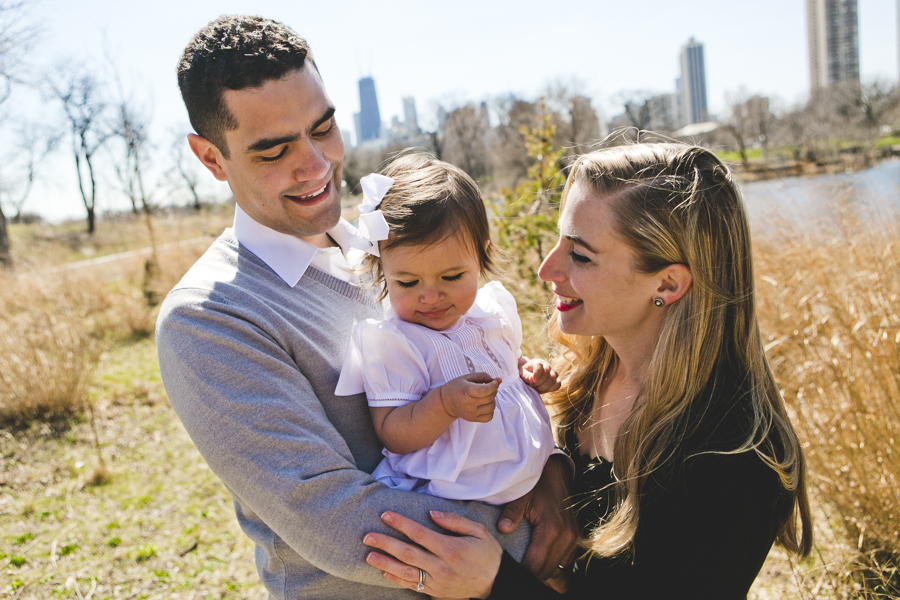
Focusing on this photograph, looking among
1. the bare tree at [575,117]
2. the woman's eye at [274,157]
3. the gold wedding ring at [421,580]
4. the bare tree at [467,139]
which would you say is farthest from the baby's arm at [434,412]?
the bare tree at [575,117]

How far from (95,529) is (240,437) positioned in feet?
11.0

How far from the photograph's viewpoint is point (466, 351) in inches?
70.6

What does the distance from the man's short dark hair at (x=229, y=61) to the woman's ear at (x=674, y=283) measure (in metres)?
1.25

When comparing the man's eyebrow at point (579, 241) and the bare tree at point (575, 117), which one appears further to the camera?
the bare tree at point (575, 117)

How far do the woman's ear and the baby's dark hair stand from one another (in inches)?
23.2

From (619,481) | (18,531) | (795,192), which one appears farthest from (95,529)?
(795,192)

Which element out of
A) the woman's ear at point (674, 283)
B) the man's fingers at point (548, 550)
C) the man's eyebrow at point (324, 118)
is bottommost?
the man's fingers at point (548, 550)

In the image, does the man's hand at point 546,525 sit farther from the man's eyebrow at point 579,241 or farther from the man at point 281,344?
the man's eyebrow at point 579,241

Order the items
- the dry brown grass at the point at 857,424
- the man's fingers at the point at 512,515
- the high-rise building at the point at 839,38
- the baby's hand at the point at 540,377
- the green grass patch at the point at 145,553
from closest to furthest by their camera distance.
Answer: the man's fingers at the point at 512,515 < the baby's hand at the point at 540,377 < the dry brown grass at the point at 857,424 < the green grass patch at the point at 145,553 < the high-rise building at the point at 839,38

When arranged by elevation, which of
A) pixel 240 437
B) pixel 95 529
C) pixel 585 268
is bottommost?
pixel 95 529

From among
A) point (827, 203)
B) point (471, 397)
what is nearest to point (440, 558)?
point (471, 397)

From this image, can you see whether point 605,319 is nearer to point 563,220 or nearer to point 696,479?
point 563,220

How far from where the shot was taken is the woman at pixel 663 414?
4.36 feet

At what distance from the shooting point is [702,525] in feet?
4.29
